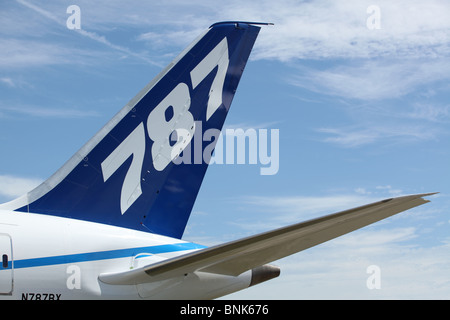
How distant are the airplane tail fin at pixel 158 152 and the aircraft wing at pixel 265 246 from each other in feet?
7.63

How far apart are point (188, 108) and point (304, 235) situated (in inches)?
255

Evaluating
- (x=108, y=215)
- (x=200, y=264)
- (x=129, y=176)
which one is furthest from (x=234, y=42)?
(x=200, y=264)

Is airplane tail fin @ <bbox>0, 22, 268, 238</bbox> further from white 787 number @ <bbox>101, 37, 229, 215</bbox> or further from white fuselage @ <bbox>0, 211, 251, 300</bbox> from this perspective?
white fuselage @ <bbox>0, 211, 251, 300</bbox>

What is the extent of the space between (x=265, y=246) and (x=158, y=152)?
16.7 feet

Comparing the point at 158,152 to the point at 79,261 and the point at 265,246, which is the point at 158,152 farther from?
the point at 265,246

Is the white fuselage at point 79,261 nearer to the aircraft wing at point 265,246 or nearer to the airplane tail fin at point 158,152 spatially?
the aircraft wing at point 265,246

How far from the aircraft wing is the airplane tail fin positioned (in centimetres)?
232

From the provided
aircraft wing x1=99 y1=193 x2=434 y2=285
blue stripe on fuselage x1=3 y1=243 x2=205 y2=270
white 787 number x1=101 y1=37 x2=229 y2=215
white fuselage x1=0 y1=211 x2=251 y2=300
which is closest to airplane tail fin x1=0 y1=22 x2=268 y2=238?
white 787 number x1=101 y1=37 x2=229 y2=215

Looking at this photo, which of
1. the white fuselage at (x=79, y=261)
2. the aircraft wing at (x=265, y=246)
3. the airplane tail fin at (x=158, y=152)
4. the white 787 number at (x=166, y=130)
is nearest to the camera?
the aircraft wing at (x=265, y=246)

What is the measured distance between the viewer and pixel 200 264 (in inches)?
484

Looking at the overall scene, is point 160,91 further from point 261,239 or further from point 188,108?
point 261,239

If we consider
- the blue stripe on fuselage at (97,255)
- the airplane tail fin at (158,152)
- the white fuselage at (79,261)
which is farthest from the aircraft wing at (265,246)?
the airplane tail fin at (158,152)

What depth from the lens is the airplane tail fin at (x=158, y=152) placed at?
14.6m

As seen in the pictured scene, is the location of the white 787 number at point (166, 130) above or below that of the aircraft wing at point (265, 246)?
above
